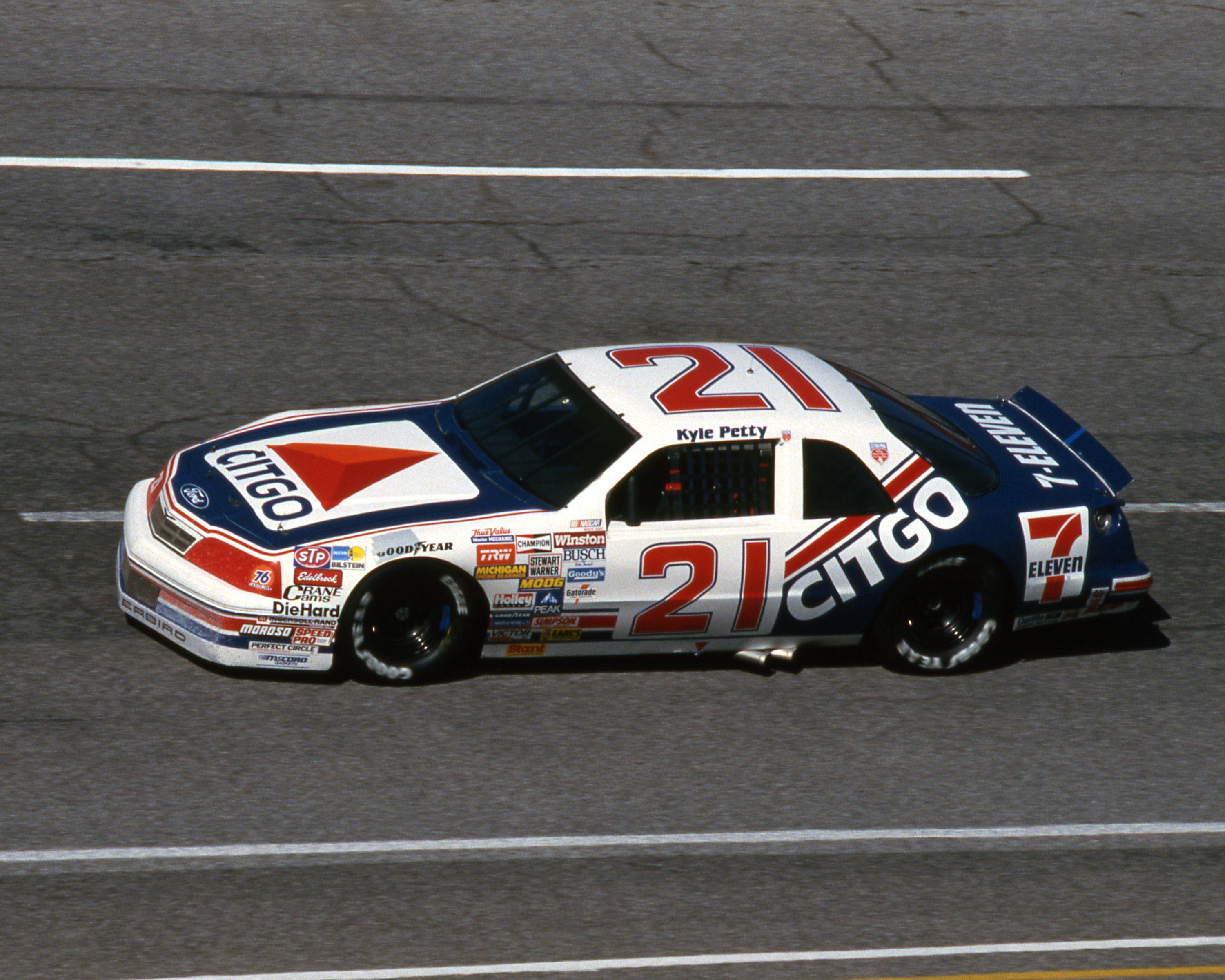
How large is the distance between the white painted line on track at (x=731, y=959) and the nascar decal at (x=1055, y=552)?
2.37 m

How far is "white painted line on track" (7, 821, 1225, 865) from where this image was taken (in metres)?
6.91

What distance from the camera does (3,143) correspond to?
46.3ft

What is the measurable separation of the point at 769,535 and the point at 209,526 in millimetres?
2632

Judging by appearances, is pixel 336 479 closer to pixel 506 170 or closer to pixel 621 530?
pixel 621 530

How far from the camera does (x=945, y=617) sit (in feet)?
29.3

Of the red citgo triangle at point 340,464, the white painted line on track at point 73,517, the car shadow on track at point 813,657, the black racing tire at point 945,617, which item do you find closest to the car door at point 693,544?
the car shadow on track at point 813,657

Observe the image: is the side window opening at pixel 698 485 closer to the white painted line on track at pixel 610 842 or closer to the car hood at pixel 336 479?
the car hood at pixel 336 479

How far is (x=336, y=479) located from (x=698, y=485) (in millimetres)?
1728

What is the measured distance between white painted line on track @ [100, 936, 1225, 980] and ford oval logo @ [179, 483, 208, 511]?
2722 mm

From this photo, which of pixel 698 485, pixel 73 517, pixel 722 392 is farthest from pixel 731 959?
pixel 73 517

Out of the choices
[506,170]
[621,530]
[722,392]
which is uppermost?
[506,170]

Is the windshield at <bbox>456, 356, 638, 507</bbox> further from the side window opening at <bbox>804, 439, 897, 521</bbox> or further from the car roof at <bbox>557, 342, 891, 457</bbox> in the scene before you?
the side window opening at <bbox>804, 439, 897, 521</bbox>

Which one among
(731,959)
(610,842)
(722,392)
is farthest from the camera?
(722,392)

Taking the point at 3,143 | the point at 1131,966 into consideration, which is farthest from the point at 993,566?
the point at 3,143
